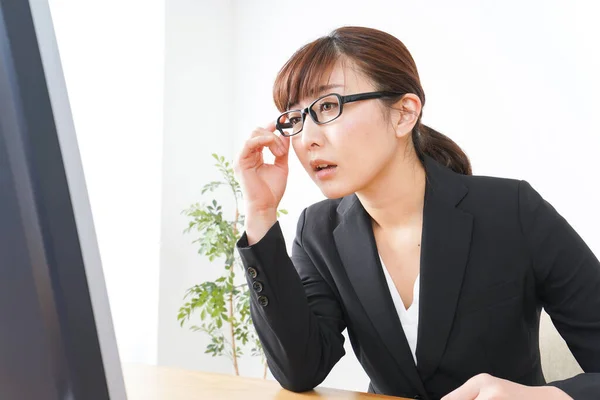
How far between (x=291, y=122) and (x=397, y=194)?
32 cm

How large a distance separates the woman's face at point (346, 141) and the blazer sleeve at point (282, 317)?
0.60 ft

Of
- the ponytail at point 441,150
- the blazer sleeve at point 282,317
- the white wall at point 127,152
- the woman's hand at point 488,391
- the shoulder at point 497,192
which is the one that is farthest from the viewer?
the white wall at point 127,152

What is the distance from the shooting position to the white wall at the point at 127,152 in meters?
3.18

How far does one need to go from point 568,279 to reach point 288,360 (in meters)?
0.61

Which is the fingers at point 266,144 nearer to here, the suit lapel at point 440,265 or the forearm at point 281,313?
the forearm at point 281,313

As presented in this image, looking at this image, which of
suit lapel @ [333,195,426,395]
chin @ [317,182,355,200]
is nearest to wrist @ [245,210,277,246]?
chin @ [317,182,355,200]

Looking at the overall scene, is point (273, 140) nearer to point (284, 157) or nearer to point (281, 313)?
point (284, 157)

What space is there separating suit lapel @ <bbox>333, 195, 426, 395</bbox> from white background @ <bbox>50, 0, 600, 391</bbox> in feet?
5.03

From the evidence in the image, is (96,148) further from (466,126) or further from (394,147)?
(394,147)

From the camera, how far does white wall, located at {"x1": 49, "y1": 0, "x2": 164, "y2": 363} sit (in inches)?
125

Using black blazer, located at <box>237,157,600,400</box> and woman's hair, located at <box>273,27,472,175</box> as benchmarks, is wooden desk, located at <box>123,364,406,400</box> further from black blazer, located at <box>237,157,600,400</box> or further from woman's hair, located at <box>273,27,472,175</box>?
woman's hair, located at <box>273,27,472,175</box>

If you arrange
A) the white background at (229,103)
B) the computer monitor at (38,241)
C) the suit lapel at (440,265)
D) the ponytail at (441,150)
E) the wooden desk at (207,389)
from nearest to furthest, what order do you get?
the computer monitor at (38,241) → the wooden desk at (207,389) → the suit lapel at (440,265) → the ponytail at (441,150) → the white background at (229,103)

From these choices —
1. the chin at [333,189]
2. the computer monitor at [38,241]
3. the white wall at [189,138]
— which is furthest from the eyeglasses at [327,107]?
the white wall at [189,138]

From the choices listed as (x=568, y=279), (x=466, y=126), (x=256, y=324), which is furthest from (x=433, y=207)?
(x=466, y=126)
